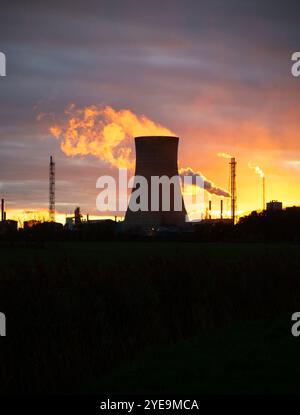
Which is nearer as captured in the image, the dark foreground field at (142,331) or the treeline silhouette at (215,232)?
the dark foreground field at (142,331)

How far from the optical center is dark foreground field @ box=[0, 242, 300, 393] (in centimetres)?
968

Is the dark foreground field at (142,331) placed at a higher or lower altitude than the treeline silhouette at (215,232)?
lower

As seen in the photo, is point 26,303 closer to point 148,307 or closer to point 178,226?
point 148,307

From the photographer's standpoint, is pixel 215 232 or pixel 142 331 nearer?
pixel 142 331

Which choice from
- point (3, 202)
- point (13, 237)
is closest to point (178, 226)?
point (13, 237)

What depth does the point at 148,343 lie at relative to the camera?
38.3 feet

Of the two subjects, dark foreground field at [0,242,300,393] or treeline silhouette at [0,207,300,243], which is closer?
dark foreground field at [0,242,300,393]

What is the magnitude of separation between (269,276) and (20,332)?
21.8 feet

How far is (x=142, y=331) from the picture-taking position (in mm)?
11953

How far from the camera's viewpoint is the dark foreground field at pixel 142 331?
31.8 ft

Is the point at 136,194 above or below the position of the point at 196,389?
above

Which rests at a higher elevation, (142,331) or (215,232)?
(215,232)

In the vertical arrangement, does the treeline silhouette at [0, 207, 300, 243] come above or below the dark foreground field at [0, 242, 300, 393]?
above

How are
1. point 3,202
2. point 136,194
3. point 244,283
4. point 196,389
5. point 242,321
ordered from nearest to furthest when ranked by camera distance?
point 196,389 < point 242,321 < point 244,283 < point 136,194 < point 3,202
